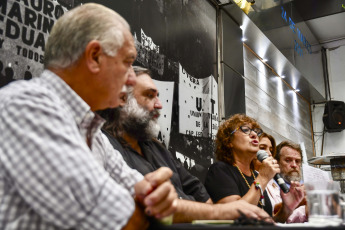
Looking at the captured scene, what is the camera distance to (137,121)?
7.05 feet

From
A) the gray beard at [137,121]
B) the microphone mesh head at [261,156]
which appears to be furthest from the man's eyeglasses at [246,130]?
the gray beard at [137,121]

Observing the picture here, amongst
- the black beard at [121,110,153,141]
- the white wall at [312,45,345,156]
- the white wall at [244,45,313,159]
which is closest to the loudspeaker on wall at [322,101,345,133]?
the white wall at [312,45,345,156]

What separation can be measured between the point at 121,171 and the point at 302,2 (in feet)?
17.5

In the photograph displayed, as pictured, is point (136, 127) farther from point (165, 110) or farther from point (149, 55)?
point (149, 55)

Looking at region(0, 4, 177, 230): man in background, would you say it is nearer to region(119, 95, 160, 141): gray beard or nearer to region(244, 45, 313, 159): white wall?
region(119, 95, 160, 141): gray beard

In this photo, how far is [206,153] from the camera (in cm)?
338

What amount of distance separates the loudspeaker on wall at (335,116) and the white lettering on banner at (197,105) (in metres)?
4.71

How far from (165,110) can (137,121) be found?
709 mm

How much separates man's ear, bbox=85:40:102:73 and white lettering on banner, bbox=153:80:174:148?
163cm

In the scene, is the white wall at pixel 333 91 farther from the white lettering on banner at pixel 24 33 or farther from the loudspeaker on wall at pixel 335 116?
the white lettering on banner at pixel 24 33

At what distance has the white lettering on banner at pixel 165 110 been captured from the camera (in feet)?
9.12

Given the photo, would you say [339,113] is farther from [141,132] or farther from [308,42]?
[141,132]

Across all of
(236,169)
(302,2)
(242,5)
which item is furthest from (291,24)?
(236,169)

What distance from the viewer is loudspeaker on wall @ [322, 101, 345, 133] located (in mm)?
7480
